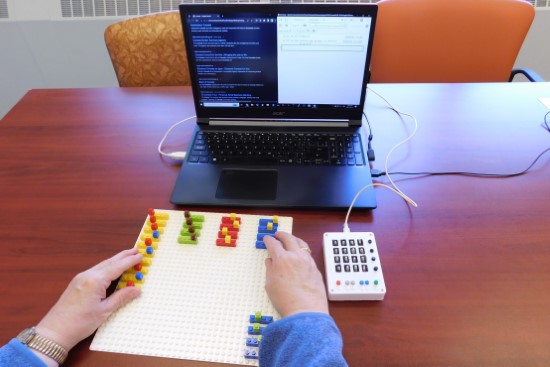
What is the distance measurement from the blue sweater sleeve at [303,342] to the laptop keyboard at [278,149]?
0.40m

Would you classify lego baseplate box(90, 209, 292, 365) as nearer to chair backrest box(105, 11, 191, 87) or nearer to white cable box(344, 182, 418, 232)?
white cable box(344, 182, 418, 232)

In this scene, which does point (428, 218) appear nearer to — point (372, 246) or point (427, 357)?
point (372, 246)

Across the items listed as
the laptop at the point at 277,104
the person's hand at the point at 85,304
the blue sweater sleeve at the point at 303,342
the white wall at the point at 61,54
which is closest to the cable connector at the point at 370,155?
the laptop at the point at 277,104

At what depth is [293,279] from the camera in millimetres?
661

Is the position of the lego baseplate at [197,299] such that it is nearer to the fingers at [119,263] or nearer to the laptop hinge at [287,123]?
the fingers at [119,263]

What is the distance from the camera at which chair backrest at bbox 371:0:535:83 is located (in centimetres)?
135

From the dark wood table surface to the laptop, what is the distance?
0.19 feet

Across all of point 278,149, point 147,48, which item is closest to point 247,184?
point 278,149

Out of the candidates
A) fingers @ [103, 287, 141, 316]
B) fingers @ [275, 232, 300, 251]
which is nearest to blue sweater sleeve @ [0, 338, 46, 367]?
fingers @ [103, 287, 141, 316]

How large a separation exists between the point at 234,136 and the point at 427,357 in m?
0.61

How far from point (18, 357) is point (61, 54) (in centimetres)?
189

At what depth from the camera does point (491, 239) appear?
77 centimetres

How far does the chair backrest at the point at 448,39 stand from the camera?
4.43 ft

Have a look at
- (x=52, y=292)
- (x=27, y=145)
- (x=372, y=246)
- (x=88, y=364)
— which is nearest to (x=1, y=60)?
(x=27, y=145)
